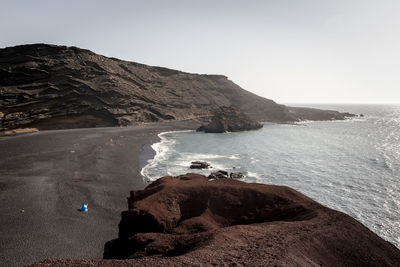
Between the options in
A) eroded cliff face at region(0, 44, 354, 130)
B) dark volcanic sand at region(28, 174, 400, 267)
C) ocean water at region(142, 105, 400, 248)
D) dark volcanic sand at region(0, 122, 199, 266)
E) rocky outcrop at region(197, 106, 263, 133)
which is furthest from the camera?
rocky outcrop at region(197, 106, 263, 133)

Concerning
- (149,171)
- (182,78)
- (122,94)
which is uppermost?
(182,78)

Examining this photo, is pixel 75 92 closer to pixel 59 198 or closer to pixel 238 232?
pixel 59 198

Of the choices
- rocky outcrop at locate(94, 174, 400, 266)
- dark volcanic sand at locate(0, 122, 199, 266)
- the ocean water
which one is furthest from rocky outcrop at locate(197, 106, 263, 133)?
rocky outcrop at locate(94, 174, 400, 266)

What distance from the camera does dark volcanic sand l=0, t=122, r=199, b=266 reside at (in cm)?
1166

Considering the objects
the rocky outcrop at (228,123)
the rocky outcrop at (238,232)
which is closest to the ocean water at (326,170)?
the rocky outcrop at (238,232)

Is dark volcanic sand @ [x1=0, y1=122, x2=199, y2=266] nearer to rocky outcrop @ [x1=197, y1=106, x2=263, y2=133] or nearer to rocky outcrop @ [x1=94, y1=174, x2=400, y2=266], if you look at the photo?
rocky outcrop @ [x1=94, y1=174, x2=400, y2=266]

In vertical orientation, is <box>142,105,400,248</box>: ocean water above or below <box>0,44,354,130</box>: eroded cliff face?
below

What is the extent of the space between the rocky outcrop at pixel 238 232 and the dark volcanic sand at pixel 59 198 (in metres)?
3.93

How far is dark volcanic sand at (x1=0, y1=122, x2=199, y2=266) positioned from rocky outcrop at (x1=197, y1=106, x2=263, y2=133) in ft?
125

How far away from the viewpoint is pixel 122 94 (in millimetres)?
73500

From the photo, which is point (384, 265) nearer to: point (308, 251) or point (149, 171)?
point (308, 251)

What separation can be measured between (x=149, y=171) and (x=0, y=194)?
13.1 metres

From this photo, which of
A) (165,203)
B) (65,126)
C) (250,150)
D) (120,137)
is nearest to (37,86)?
(65,126)

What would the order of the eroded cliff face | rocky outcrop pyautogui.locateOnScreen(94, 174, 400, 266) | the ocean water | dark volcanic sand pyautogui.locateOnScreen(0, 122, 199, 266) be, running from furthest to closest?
the eroded cliff face
the ocean water
dark volcanic sand pyautogui.locateOnScreen(0, 122, 199, 266)
rocky outcrop pyautogui.locateOnScreen(94, 174, 400, 266)
